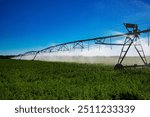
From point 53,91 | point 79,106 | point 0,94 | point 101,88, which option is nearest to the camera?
point 79,106

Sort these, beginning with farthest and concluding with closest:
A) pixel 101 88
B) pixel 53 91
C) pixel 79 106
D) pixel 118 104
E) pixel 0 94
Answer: pixel 101 88
pixel 53 91
pixel 0 94
pixel 118 104
pixel 79 106

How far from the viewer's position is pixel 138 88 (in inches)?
680

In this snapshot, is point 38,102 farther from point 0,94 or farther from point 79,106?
point 0,94

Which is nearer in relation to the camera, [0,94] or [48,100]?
[48,100]

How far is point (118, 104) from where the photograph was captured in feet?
41.1

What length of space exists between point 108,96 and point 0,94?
5.57 meters

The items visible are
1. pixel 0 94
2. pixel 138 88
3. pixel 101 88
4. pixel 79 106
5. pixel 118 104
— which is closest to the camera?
pixel 79 106

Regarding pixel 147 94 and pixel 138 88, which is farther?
pixel 138 88

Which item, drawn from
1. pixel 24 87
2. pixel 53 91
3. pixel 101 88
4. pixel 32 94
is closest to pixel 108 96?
pixel 101 88

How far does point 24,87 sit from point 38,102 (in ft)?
13.9

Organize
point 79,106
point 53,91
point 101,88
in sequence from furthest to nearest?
point 101,88 < point 53,91 < point 79,106

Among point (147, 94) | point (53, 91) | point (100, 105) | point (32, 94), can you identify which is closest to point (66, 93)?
point (53, 91)

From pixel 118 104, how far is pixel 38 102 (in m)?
3.60

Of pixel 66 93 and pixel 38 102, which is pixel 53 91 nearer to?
pixel 66 93
